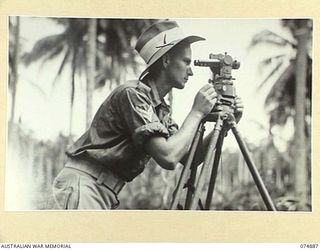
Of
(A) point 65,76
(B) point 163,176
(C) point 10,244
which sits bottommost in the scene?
(C) point 10,244

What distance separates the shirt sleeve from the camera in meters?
0.79

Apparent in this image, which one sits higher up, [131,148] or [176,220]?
[131,148]

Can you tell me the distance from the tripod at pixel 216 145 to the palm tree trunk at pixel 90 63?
163mm

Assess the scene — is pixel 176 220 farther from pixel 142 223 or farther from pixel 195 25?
pixel 195 25

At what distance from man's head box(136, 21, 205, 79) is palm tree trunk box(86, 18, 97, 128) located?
0.23 feet

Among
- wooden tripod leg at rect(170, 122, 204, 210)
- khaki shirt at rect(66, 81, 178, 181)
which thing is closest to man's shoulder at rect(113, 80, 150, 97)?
khaki shirt at rect(66, 81, 178, 181)

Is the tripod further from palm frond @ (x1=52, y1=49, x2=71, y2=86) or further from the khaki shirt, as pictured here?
palm frond @ (x1=52, y1=49, x2=71, y2=86)

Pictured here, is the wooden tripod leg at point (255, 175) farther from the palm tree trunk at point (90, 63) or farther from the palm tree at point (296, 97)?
the palm tree trunk at point (90, 63)

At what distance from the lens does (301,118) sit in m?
0.82

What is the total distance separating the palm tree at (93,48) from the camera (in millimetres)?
821

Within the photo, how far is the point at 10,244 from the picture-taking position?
812 millimetres

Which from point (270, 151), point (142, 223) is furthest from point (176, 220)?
point (270, 151)

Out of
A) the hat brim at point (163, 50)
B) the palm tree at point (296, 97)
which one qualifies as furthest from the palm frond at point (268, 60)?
the hat brim at point (163, 50)

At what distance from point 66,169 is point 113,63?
7.1 inches
